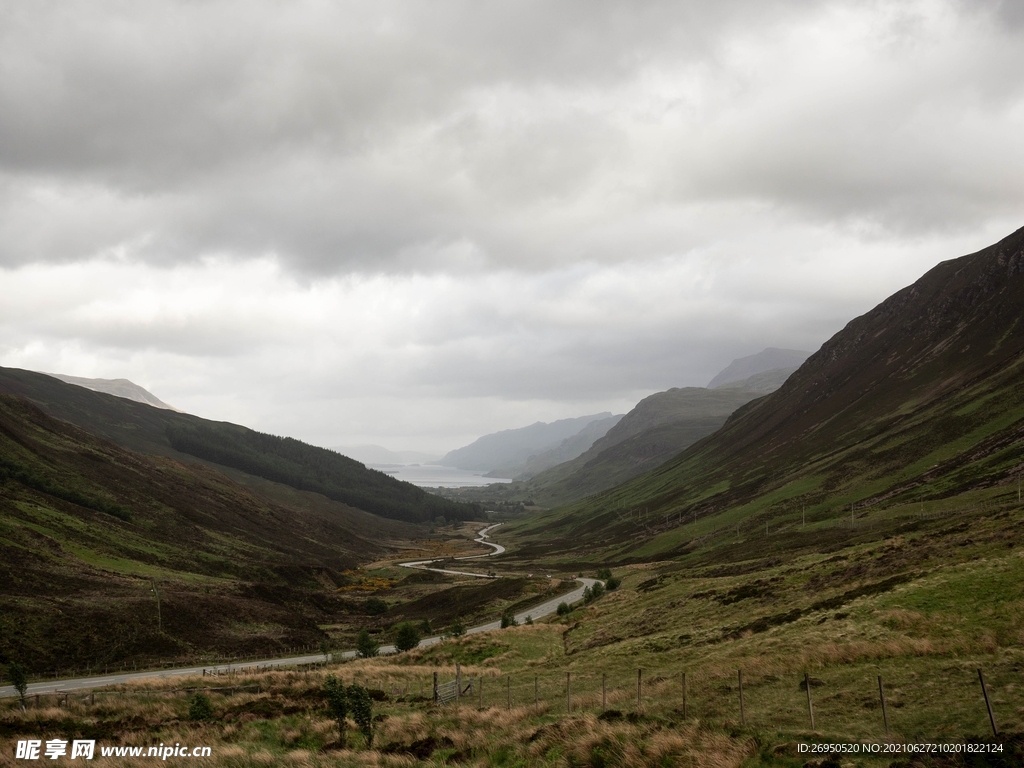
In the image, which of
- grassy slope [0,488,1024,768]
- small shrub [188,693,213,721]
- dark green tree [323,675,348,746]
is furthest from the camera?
small shrub [188,693,213,721]

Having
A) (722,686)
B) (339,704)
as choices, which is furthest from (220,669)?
(722,686)

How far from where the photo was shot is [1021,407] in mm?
135625

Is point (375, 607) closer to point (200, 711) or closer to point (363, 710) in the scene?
point (200, 711)

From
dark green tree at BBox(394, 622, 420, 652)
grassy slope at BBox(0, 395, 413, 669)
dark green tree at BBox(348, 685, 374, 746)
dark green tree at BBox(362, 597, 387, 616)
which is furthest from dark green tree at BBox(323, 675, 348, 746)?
dark green tree at BBox(362, 597, 387, 616)

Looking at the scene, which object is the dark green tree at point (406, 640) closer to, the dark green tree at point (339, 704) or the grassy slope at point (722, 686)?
the grassy slope at point (722, 686)

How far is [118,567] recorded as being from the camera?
114 metres

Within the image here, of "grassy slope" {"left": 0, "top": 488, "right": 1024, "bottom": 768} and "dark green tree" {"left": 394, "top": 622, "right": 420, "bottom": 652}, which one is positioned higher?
"grassy slope" {"left": 0, "top": 488, "right": 1024, "bottom": 768}

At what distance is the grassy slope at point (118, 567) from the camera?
8050 cm

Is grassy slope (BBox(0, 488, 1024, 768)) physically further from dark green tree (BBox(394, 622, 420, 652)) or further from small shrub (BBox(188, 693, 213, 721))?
dark green tree (BBox(394, 622, 420, 652))

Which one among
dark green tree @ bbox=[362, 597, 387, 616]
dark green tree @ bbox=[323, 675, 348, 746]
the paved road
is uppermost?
dark green tree @ bbox=[323, 675, 348, 746]

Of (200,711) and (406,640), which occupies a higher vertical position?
(200,711)

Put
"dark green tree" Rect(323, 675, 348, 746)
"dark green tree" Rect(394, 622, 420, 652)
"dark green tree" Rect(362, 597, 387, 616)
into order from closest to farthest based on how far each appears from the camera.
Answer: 1. "dark green tree" Rect(323, 675, 348, 746)
2. "dark green tree" Rect(394, 622, 420, 652)
3. "dark green tree" Rect(362, 597, 387, 616)

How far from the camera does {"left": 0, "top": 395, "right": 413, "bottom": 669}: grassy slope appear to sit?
80.5 m

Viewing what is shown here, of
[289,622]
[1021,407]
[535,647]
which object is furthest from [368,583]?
[1021,407]
